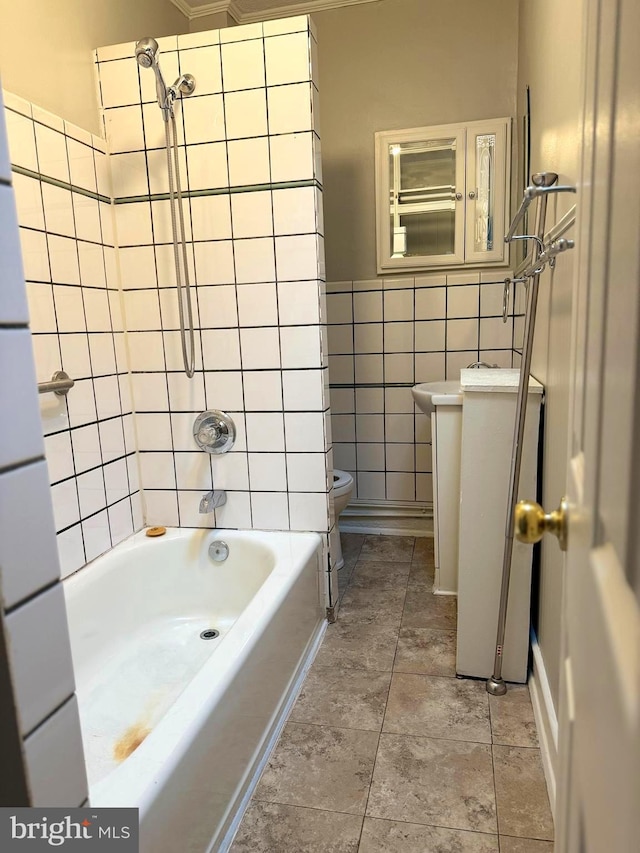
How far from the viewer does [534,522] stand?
0.67 meters

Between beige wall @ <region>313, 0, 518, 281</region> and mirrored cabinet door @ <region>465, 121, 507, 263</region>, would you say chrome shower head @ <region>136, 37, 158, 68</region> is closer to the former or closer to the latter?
beige wall @ <region>313, 0, 518, 281</region>

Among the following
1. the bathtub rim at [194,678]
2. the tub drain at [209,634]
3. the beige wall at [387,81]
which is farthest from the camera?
the beige wall at [387,81]

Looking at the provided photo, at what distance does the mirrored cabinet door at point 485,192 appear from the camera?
2.74 m

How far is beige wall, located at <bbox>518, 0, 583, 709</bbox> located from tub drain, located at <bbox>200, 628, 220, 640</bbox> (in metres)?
1.09

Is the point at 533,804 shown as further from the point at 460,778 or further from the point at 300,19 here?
the point at 300,19

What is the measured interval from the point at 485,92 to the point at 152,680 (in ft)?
9.52

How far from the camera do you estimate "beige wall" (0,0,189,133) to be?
1629 mm

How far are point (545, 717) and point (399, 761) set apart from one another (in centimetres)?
41

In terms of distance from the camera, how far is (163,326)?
214 cm

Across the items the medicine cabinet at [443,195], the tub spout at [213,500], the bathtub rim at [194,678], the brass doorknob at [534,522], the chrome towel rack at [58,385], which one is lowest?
the bathtub rim at [194,678]

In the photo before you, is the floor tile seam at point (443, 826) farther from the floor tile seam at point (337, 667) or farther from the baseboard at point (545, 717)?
the floor tile seam at point (337, 667)

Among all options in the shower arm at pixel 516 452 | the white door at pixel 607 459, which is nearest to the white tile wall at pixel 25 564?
the white door at pixel 607 459

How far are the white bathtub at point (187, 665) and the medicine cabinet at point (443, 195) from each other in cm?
167

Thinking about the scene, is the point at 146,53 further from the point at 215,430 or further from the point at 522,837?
the point at 522,837
